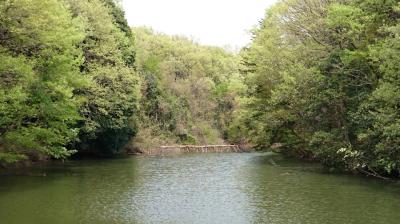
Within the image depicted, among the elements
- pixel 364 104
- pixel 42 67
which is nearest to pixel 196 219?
pixel 364 104

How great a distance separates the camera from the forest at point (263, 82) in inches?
1011

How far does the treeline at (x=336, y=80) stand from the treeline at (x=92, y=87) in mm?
13165

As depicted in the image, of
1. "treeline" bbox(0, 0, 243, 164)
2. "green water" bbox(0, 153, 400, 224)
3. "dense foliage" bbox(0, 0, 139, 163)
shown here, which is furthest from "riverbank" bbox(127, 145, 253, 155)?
"green water" bbox(0, 153, 400, 224)

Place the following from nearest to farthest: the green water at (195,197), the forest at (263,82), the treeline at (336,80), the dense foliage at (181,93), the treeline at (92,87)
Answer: the green water at (195,197) → the treeline at (336,80) → the forest at (263,82) → the treeline at (92,87) → the dense foliage at (181,93)

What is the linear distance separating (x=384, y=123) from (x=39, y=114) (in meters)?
18.7

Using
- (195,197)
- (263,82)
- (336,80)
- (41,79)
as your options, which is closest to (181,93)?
(263,82)

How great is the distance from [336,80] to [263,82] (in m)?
13.7

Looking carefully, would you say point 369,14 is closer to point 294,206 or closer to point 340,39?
point 340,39

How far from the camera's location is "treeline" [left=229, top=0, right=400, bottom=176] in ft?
81.8

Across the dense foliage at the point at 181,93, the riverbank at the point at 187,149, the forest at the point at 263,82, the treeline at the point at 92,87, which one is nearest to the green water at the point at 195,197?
the forest at the point at 263,82

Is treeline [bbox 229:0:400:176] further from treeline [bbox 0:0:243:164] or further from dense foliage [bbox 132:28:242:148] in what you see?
dense foliage [bbox 132:28:242:148]

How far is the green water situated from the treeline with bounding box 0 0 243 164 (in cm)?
352

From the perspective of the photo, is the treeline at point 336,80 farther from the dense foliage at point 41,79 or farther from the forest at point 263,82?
the dense foliage at point 41,79

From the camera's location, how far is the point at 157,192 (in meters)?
25.7
